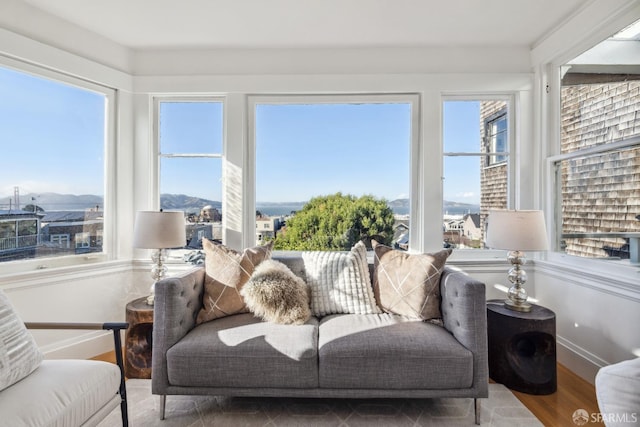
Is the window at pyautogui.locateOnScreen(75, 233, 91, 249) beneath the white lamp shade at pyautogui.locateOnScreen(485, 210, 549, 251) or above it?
beneath

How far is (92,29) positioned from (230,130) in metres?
1.31

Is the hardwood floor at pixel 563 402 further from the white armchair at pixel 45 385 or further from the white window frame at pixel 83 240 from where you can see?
the white window frame at pixel 83 240

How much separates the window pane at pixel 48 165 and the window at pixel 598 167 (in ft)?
12.8

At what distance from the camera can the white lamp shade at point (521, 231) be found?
2150mm

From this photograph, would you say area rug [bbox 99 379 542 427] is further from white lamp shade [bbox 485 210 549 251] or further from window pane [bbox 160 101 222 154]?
window pane [bbox 160 101 222 154]

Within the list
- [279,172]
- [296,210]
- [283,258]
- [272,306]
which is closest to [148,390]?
[272,306]

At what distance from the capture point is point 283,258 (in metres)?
2.46

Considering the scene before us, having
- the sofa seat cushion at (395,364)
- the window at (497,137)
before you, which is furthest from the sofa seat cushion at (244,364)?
the window at (497,137)

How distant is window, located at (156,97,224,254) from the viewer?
9.75 ft

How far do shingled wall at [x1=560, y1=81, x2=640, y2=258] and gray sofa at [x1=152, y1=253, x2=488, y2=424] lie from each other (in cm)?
116

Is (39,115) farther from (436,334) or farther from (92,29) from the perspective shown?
(436,334)

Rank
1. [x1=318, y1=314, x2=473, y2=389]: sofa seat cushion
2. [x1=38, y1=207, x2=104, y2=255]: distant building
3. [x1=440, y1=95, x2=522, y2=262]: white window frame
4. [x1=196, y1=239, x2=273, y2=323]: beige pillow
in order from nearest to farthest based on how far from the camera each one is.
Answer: [x1=318, y1=314, x2=473, y2=389]: sofa seat cushion < [x1=196, y1=239, x2=273, y2=323]: beige pillow < [x1=38, y1=207, x2=104, y2=255]: distant building < [x1=440, y1=95, x2=522, y2=262]: white window frame

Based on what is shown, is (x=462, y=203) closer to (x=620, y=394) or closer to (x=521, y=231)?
(x=521, y=231)

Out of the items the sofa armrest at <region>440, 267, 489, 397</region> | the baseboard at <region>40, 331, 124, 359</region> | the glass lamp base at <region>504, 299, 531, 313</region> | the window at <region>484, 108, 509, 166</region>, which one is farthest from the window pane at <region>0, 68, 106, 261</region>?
the window at <region>484, 108, 509, 166</region>
